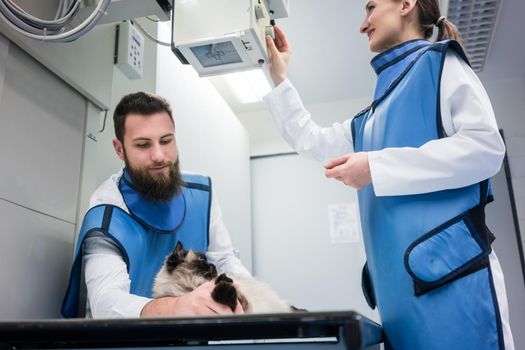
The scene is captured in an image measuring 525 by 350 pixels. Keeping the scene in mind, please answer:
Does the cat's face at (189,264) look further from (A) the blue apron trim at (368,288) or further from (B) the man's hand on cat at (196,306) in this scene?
(A) the blue apron trim at (368,288)

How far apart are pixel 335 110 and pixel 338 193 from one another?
0.89 m

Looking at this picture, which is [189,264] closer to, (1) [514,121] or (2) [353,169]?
(2) [353,169]

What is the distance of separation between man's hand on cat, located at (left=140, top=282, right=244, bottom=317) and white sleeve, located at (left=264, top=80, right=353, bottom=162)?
2.76 feet

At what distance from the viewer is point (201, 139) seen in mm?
2975

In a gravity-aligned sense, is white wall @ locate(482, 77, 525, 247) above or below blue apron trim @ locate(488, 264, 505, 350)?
above

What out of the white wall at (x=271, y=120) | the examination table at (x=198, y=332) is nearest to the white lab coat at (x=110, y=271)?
the examination table at (x=198, y=332)

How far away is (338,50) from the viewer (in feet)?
11.5

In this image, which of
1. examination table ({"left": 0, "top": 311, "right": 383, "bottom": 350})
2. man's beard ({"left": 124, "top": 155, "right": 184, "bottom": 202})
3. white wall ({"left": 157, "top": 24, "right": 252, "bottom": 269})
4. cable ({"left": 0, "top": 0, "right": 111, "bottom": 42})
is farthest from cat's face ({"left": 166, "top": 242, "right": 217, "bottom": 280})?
white wall ({"left": 157, "top": 24, "right": 252, "bottom": 269})

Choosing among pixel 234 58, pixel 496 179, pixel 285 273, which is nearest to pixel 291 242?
pixel 285 273

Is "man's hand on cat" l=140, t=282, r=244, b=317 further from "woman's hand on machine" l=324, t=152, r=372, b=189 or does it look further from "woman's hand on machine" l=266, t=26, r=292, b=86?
"woman's hand on machine" l=266, t=26, r=292, b=86

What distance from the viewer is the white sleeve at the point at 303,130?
5.24 ft

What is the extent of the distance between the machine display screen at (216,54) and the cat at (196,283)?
25.4 inches

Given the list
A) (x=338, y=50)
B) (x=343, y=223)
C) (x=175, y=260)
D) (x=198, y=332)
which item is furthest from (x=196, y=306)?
(x=343, y=223)

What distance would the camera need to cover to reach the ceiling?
9.75ft
